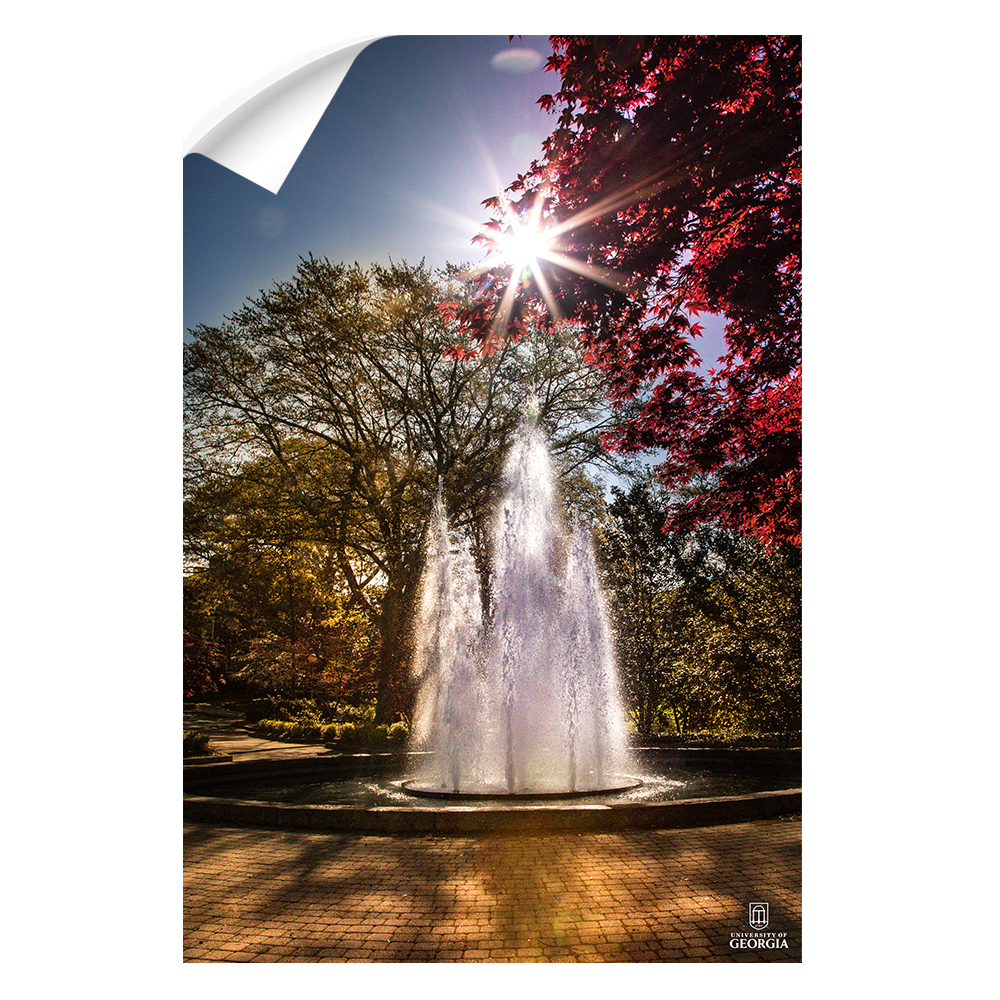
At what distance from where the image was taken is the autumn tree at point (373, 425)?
812 cm

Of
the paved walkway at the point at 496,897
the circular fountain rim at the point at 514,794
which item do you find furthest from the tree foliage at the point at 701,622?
the paved walkway at the point at 496,897

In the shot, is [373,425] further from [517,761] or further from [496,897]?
[496,897]

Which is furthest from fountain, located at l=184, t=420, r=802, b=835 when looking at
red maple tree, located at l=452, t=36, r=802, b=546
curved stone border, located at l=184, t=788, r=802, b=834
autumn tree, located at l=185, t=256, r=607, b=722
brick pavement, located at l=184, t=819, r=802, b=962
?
red maple tree, located at l=452, t=36, r=802, b=546

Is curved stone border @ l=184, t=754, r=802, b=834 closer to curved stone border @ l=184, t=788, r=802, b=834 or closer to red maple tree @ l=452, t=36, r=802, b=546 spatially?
curved stone border @ l=184, t=788, r=802, b=834

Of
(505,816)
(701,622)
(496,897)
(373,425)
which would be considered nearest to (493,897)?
(496,897)

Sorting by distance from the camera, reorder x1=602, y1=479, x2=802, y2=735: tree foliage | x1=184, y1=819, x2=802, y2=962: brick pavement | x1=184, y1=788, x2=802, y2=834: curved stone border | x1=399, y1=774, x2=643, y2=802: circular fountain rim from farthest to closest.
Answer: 1. x1=602, y1=479, x2=802, y2=735: tree foliage
2. x1=399, y1=774, x2=643, y2=802: circular fountain rim
3. x1=184, y1=788, x2=802, y2=834: curved stone border
4. x1=184, y1=819, x2=802, y2=962: brick pavement

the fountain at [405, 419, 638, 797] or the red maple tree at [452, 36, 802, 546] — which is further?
the fountain at [405, 419, 638, 797]

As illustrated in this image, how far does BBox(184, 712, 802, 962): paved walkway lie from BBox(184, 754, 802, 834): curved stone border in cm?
9

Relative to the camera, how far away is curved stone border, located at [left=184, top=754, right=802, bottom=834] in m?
3.73

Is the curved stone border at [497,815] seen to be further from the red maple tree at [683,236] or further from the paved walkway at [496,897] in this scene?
the red maple tree at [683,236]

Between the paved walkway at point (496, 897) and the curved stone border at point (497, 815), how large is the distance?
9 centimetres

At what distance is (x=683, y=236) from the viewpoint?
3805 millimetres
